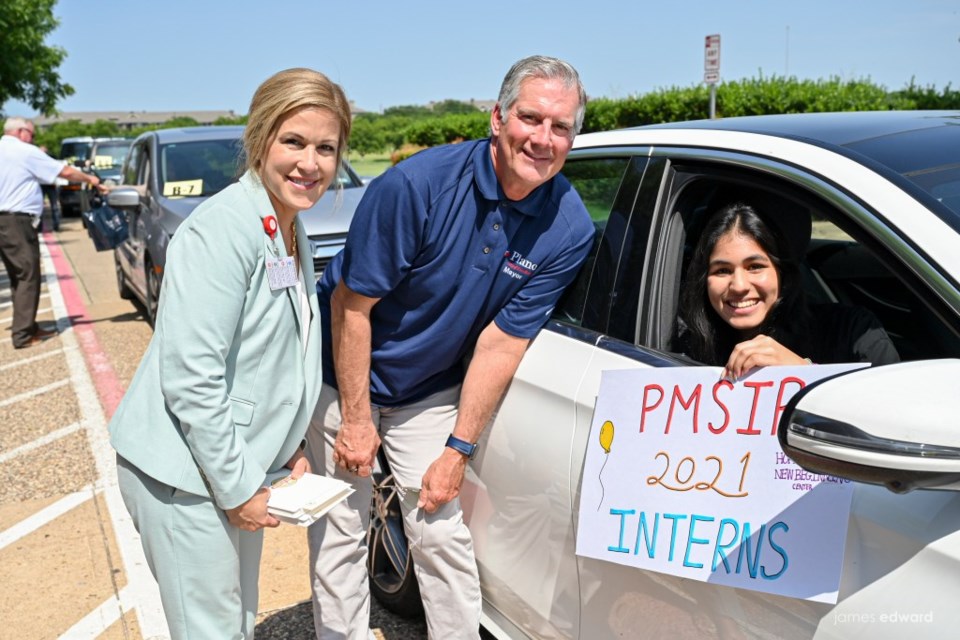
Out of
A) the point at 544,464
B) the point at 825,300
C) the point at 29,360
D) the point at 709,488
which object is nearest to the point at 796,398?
the point at 709,488

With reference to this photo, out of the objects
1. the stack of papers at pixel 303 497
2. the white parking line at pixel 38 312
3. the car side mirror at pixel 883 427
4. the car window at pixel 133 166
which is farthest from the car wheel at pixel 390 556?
the white parking line at pixel 38 312

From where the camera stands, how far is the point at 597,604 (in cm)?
207

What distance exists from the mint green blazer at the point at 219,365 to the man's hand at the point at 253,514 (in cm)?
4

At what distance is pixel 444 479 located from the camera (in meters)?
2.50

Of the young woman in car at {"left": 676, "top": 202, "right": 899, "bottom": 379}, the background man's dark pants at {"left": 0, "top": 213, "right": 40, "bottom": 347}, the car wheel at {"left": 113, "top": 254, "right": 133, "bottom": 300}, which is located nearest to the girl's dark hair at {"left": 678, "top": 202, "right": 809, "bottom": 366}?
the young woman in car at {"left": 676, "top": 202, "right": 899, "bottom": 379}

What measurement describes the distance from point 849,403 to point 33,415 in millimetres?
6173

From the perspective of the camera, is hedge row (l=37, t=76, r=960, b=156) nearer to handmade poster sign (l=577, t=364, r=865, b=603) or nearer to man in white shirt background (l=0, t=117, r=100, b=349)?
man in white shirt background (l=0, t=117, r=100, b=349)

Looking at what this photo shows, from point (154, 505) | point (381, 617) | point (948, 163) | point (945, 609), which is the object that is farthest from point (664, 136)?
point (381, 617)

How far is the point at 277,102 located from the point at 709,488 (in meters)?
1.29

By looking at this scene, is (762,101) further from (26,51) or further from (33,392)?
(26,51)

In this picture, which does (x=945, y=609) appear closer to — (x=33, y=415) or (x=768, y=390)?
(x=768, y=390)

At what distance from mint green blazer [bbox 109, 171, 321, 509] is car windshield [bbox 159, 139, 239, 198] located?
5.88 metres

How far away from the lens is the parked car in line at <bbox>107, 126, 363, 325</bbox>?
742cm

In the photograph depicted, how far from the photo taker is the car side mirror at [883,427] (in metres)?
1.30
